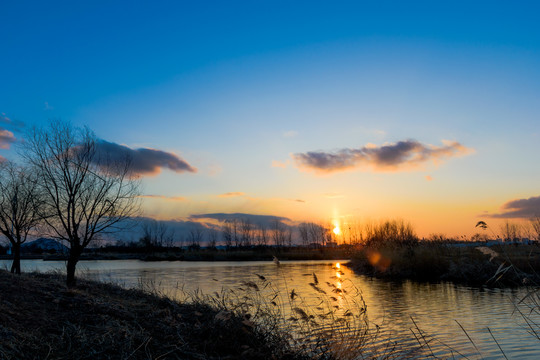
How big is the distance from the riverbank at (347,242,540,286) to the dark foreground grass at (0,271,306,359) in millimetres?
22434

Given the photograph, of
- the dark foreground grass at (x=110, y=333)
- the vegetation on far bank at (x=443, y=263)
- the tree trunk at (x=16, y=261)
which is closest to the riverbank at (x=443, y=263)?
the vegetation on far bank at (x=443, y=263)

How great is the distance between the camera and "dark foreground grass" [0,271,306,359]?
20.5 feet

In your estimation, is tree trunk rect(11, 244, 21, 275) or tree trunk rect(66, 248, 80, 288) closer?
tree trunk rect(66, 248, 80, 288)

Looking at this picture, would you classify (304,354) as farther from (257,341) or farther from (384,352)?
(384,352)

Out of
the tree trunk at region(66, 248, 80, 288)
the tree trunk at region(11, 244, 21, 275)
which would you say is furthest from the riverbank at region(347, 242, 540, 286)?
the tree trunk at region(11, 244, 21, 275)

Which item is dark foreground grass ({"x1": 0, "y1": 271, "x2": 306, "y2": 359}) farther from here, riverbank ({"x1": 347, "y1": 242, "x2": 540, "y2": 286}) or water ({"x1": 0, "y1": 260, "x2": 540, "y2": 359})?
riverbank ({"x1": 347, "y1": 242, "x2": 540, "y2": 286})

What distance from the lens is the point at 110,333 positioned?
717 cm

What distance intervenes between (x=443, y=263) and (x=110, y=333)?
30230mm

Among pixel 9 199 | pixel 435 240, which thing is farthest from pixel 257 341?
pixel 435 240

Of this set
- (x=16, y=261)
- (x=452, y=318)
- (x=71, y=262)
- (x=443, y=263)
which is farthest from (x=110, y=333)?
(x=443, y=263)

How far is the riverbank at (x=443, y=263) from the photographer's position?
26.7 m

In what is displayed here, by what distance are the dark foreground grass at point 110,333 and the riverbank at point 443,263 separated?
22.4 meters

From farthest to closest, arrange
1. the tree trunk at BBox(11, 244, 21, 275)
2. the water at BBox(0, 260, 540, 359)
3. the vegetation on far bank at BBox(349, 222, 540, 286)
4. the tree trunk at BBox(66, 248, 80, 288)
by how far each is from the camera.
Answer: the vegetation on far bank at BBox(349, 222, 540, 286) < the tree trunk at BBox(11, 244, 21, 275) < the tree trunk at BBox(66, 248, 80, 288) < the water at BBox(0, 260, 540, 359)

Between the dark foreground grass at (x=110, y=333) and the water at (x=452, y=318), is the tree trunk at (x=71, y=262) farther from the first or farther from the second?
the water at (x=452, y=318)
